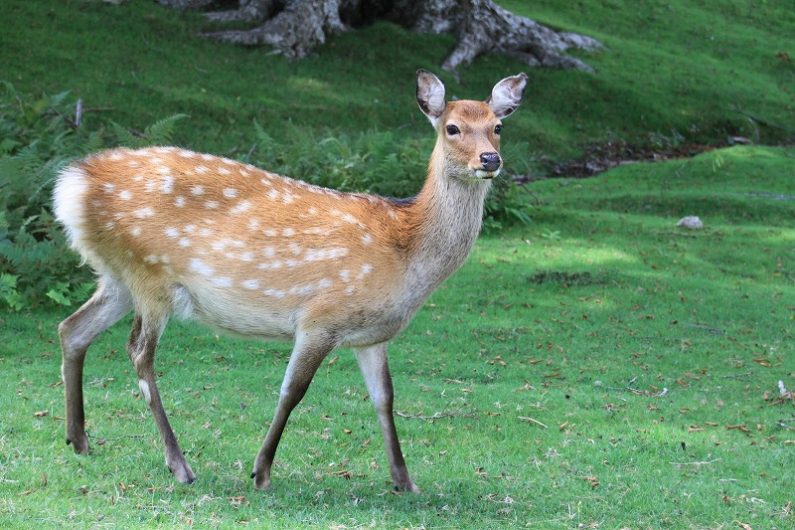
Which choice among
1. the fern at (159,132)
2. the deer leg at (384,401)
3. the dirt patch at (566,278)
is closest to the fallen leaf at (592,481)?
the deer leg at (384,401)

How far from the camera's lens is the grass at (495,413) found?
558cm

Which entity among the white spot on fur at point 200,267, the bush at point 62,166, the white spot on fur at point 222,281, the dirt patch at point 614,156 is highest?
the white spot on fur at point 200,267

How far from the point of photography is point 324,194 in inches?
241

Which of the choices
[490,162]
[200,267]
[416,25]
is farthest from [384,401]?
[416,25]

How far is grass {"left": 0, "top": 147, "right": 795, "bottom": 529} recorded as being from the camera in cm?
558

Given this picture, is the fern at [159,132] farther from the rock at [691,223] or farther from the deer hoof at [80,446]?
the rock at [691,223]

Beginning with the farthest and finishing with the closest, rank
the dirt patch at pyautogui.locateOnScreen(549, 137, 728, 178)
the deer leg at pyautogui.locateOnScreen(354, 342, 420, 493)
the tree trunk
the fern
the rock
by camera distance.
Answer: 1. the tree trunk
2. the dirt patch at pyautogui.locateOnScreen(549, 137, 728, 178)
3. the rock
4. the fern
5. the deer leg at pyautogui.locateOnScreen(354, 342, 420, 493)

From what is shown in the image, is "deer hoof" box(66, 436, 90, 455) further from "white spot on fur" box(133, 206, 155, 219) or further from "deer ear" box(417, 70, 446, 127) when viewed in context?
"deer ear" box(417, 70, 446, 127)

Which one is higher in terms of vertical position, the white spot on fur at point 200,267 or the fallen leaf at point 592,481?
the white spot on fur at point 200,267

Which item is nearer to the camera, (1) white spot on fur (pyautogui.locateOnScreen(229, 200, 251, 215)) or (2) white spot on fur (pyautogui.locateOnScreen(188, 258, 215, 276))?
(2) white spot on fur (pyautogui.locateOnScreen(188, 258, 215, 276))

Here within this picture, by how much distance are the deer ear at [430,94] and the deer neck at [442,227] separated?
0.22 m

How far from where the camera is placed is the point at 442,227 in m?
5.93

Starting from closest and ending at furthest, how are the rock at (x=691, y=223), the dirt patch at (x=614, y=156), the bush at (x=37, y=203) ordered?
the bush at (x=37, y=203)
the rock at (x=691, y=223)
the dirt patch at (x=614, y=156)

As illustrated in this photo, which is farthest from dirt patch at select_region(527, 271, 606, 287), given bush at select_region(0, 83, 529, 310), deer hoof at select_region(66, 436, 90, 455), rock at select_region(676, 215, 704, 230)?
deer hoof at select_region(66, 436, 90, 455)
